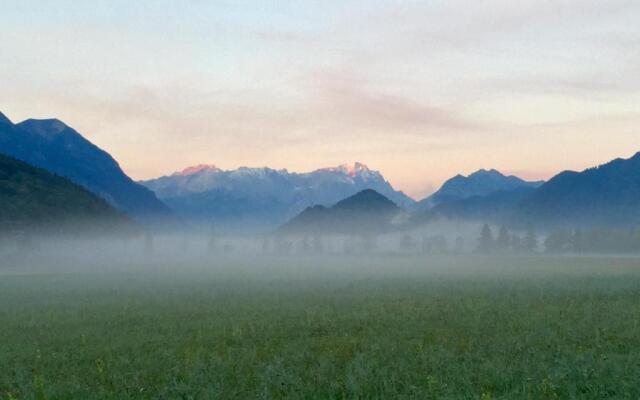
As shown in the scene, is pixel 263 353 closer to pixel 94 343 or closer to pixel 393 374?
pixel 393 374

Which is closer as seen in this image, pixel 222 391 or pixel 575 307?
→ pixel 222 391

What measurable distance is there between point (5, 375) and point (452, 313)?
1773 centimetres

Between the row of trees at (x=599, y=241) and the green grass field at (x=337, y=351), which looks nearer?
the green grass field at (x=337, y=351)

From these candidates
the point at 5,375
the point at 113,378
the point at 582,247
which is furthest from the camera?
the point at 582,247

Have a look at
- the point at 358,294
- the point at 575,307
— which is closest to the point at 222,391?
the point at 575,307

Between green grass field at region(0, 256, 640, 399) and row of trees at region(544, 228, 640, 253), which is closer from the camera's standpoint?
green grass field at region(0, 256, 640, 399)

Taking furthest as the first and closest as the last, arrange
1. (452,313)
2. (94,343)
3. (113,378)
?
(452,313) < (94,343) < (113,378)

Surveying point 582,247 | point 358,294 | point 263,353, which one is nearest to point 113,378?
point 263,353

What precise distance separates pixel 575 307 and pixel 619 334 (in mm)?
8701

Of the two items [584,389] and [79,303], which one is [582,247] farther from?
[584,389]

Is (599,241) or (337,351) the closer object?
(337,351)

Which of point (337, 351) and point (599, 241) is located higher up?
point (599, 241)

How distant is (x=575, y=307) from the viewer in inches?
1104

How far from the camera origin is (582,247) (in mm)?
195125
